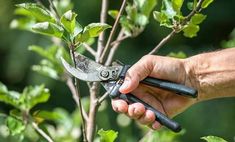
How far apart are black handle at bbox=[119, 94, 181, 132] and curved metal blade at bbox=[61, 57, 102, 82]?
74 millimetres

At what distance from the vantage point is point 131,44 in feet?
11.2

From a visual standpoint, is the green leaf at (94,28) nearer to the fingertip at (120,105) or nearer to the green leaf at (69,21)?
the green leaf at (69,21)

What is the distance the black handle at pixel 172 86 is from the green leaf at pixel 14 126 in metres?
0.32

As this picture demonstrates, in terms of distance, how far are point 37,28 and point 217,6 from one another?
233 centimetres

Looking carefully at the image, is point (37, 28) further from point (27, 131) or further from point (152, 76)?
point (27, 131)

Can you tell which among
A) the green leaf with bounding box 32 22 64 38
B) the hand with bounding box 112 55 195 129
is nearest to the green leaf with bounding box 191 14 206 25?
the hand with bounding box 112 55 195 129

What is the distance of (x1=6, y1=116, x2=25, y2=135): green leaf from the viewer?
1.56m

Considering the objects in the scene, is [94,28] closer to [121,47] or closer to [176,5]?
[176,5]

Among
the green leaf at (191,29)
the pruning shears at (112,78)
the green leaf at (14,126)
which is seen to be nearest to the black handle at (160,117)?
the pruning shears at (112,78)

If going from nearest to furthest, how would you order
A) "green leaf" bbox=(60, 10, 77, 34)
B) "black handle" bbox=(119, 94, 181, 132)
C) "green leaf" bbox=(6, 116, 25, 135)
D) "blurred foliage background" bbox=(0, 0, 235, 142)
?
"green leaf" bbox=(60, 10, 77, 34) < "black handle" bbox=(119, 94, 181, 132) < "green leaf" bbox=(6, 116, 25, 135) < "blurred foliage background" bbox=(0, 0, 235, 142)

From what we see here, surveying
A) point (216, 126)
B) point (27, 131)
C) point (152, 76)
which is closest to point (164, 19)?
point (152, 76)

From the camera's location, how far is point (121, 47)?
3377 millimetres

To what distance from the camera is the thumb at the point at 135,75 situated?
56.1 inches

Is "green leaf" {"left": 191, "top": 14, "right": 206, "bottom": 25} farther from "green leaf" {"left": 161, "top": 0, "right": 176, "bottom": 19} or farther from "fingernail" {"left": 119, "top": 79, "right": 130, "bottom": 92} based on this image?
"fingernail" {"left": 119, "top": 79, "right": 130, "bottom": 92}
